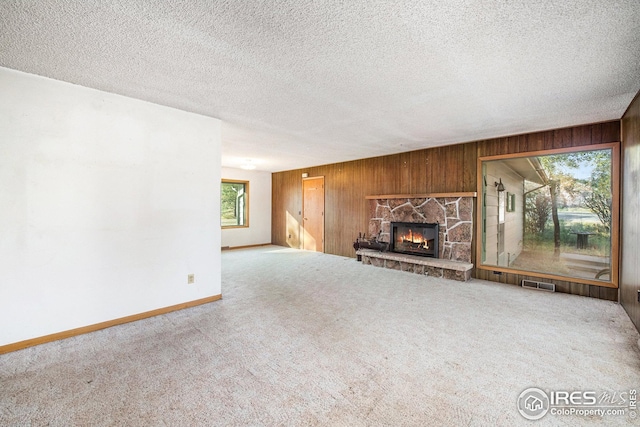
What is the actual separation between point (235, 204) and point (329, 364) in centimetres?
705

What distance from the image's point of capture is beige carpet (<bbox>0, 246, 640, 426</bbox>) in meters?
1.70

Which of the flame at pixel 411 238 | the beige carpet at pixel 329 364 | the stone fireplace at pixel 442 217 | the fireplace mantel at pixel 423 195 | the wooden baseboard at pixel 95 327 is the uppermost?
the fireplace mantel at pixel 423 195

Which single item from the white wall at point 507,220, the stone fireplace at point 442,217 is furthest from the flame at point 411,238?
the white wall at point 507,220

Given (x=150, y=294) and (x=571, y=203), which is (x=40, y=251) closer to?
(x=150, y=294)

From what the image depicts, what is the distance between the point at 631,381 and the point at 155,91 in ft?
15.3

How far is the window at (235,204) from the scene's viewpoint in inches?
327

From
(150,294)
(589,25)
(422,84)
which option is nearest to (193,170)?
(150,294)

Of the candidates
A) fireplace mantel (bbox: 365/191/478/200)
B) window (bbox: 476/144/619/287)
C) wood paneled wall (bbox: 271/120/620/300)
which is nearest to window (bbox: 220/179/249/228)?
wood paneled wall (bbox: 271/120/620/300)

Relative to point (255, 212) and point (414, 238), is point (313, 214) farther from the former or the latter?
point (414, 238)

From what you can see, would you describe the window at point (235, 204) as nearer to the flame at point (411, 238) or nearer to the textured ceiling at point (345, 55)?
the flame at point (411, 238)

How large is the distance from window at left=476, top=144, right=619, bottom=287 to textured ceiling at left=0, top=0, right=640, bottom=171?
2.67 feet

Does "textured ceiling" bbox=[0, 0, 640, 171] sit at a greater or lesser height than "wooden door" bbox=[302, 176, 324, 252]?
greater

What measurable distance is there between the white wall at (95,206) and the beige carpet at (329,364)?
35 cm

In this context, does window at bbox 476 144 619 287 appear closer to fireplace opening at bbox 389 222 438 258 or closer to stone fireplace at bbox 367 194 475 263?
stone fireplace at bbox 367 194 475 263
